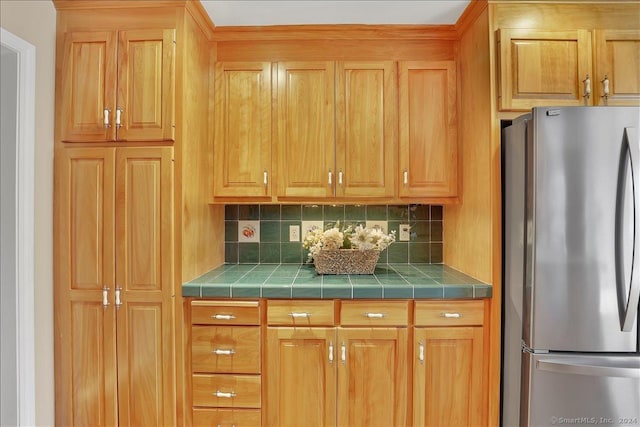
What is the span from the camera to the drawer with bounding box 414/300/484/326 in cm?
176

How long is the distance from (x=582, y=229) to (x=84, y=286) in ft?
7.54

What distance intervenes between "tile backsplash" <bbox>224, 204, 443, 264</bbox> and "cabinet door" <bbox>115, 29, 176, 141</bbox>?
0.79 meters

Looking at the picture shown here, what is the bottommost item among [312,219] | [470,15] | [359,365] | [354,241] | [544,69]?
[359,365]

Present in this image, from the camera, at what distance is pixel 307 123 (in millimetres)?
2066

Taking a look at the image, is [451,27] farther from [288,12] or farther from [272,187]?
[272,187]

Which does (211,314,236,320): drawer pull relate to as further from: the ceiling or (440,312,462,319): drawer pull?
the ceiling

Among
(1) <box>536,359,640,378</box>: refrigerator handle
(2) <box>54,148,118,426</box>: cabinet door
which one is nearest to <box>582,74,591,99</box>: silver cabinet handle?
(1) <box>536,359,640,378</box>: refrigerator handle

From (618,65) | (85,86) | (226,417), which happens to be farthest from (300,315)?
(618,65)

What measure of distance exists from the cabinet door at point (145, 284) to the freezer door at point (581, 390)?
65.7 inches

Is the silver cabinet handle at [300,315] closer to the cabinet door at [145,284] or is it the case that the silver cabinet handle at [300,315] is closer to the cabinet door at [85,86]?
the cabinet door at [145,284]

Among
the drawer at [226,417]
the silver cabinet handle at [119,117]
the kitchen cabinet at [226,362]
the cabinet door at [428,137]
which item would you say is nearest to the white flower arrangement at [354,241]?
the cabinet door at [428,137]

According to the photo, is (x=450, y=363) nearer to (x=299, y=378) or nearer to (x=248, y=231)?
(x=299, y=378)

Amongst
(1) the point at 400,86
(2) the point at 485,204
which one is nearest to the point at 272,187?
(1) the point at 400,86

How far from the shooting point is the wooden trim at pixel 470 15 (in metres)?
1.78
